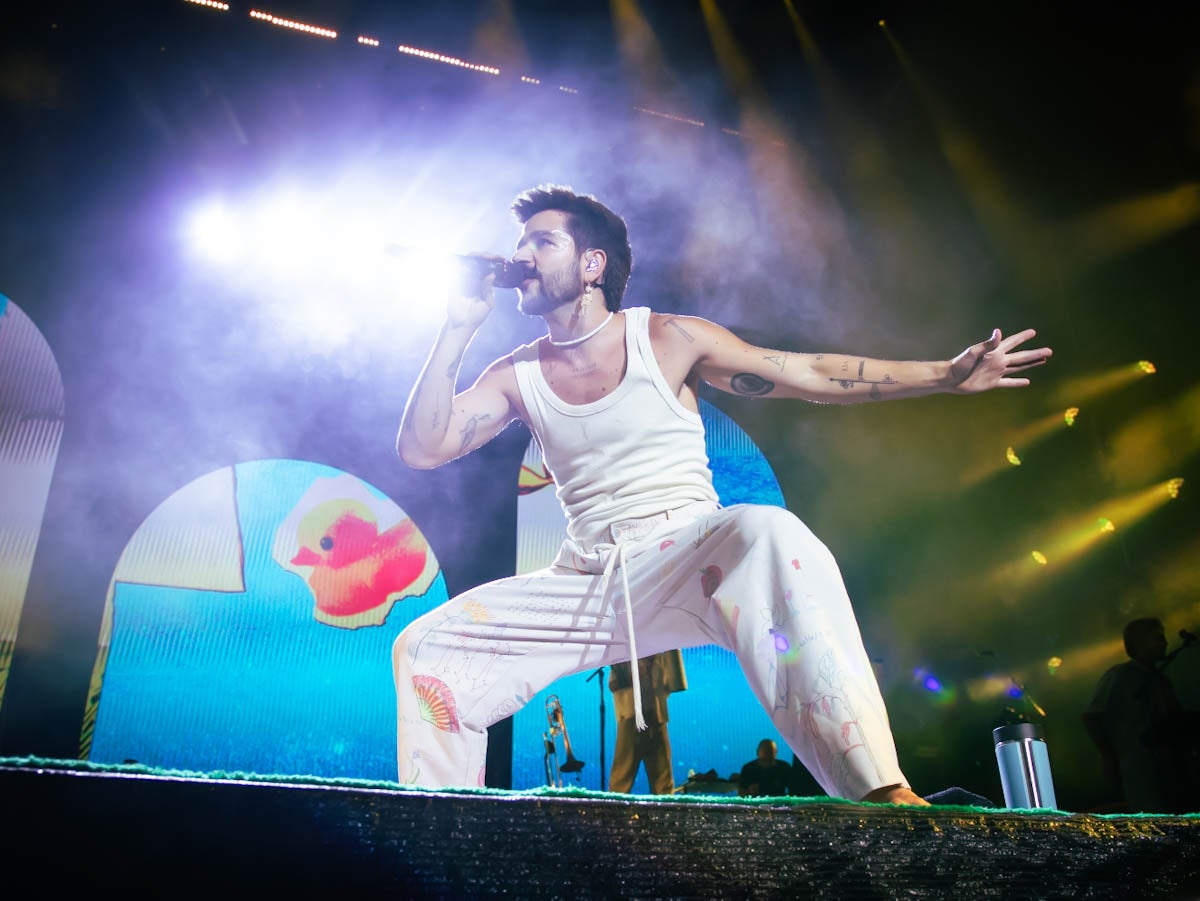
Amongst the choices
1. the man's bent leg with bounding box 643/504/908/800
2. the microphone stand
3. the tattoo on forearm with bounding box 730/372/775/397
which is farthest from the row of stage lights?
the man's bent leg with bounding box 643/504/908/800

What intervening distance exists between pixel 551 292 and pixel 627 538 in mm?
740

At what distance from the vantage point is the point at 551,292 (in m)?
2.24

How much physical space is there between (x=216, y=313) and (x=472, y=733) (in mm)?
3965

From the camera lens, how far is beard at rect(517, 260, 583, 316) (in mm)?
2236

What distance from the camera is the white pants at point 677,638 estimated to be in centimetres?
140

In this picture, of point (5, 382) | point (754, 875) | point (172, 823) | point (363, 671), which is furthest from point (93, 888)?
point (5, 382)

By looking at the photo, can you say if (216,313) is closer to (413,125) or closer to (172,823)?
(413,125)

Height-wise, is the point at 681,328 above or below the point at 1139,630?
above

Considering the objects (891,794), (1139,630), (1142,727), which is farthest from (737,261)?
(891,794)

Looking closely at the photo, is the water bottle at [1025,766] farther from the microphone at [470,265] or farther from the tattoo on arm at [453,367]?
the microphone at [470,265]

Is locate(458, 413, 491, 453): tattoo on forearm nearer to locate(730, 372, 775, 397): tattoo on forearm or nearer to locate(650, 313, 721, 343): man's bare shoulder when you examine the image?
locate(650, 313, 721, 343): man's bare shoulder

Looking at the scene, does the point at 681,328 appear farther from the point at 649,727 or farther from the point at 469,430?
the point at 649,727

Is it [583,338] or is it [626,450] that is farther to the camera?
[583,338]

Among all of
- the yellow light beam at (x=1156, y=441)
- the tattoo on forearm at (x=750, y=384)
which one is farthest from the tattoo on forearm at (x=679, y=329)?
the yellow light beam at (x=1156, y=441)
